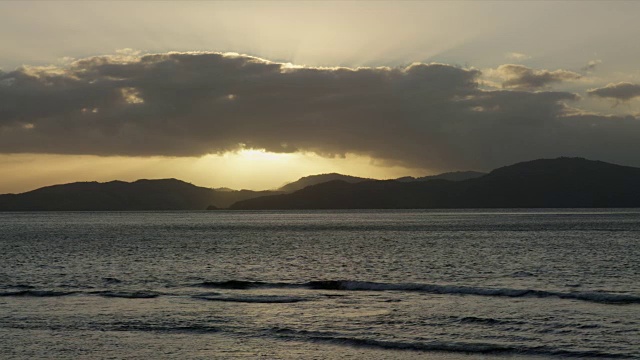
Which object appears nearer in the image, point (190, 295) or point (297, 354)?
point (297, 354)

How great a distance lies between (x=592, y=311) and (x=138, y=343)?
2629cm

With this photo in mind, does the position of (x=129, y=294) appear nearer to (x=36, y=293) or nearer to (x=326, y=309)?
(x=36, y=293)

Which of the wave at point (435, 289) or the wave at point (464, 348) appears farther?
the wave at point (435, 289)

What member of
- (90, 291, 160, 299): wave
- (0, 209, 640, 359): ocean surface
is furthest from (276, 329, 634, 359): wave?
(90, 291, 160, 299): wave

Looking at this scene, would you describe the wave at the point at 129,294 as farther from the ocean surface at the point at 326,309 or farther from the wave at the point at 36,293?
the wave at the point at 36,293

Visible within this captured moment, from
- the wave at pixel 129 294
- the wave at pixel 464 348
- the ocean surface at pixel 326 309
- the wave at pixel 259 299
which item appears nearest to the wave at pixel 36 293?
the ocean surface at pixel 326 309

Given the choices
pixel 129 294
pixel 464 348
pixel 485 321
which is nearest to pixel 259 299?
pixel 129 294

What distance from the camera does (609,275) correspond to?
63438 millimetres

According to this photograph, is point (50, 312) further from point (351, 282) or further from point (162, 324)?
point (351, 282)

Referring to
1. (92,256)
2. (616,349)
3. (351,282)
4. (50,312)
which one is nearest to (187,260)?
(92,256)

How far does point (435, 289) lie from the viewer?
5459cm

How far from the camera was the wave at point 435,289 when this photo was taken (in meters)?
48.5

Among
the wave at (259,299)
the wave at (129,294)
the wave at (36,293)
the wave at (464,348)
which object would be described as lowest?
the wave at (464,348)

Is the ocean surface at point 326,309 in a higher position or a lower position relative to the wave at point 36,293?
lower
